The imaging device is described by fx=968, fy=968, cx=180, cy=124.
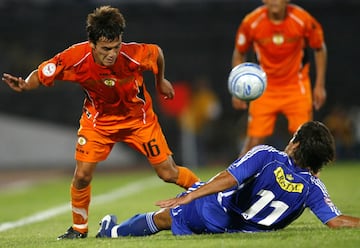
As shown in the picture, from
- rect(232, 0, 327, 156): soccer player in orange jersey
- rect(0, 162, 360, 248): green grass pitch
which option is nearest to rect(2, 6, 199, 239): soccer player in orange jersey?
rect(0, 162, 360, 248): green grass pitch

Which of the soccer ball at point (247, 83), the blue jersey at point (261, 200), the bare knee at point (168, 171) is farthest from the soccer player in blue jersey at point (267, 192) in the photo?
the soccer ball at point (247, 83)

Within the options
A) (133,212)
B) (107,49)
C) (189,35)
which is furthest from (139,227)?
(189,35)

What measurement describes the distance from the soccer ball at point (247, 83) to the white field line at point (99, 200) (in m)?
3.02

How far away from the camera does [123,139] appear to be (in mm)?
9406

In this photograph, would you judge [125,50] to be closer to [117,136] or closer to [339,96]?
[117,136]

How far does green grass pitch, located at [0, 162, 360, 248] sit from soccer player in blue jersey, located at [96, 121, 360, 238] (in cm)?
15

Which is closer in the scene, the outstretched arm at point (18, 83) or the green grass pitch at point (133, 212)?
the green grass pitch at point (133, 212)

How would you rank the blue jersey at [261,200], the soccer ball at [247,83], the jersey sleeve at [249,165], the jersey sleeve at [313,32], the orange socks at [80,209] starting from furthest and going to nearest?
the jersey sleeve at [313,32] → the soccer ball at [247,83] → the orange socks at [80,209] → the blue jersey at [261,200] → the jersey sleeve at [249,165]

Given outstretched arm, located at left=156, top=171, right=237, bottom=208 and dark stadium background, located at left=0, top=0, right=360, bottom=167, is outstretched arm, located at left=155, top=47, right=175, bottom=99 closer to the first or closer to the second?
outstretched arm, located at left=156, top=171, right=237, bottom=208

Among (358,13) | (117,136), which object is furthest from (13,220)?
(358,13)

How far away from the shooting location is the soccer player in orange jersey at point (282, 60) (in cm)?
1174

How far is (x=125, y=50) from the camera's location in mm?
8992

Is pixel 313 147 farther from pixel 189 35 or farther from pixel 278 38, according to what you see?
pixel 189 35

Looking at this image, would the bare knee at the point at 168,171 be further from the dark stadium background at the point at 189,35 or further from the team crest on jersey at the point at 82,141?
the dark stadium background at the point at 189,35
